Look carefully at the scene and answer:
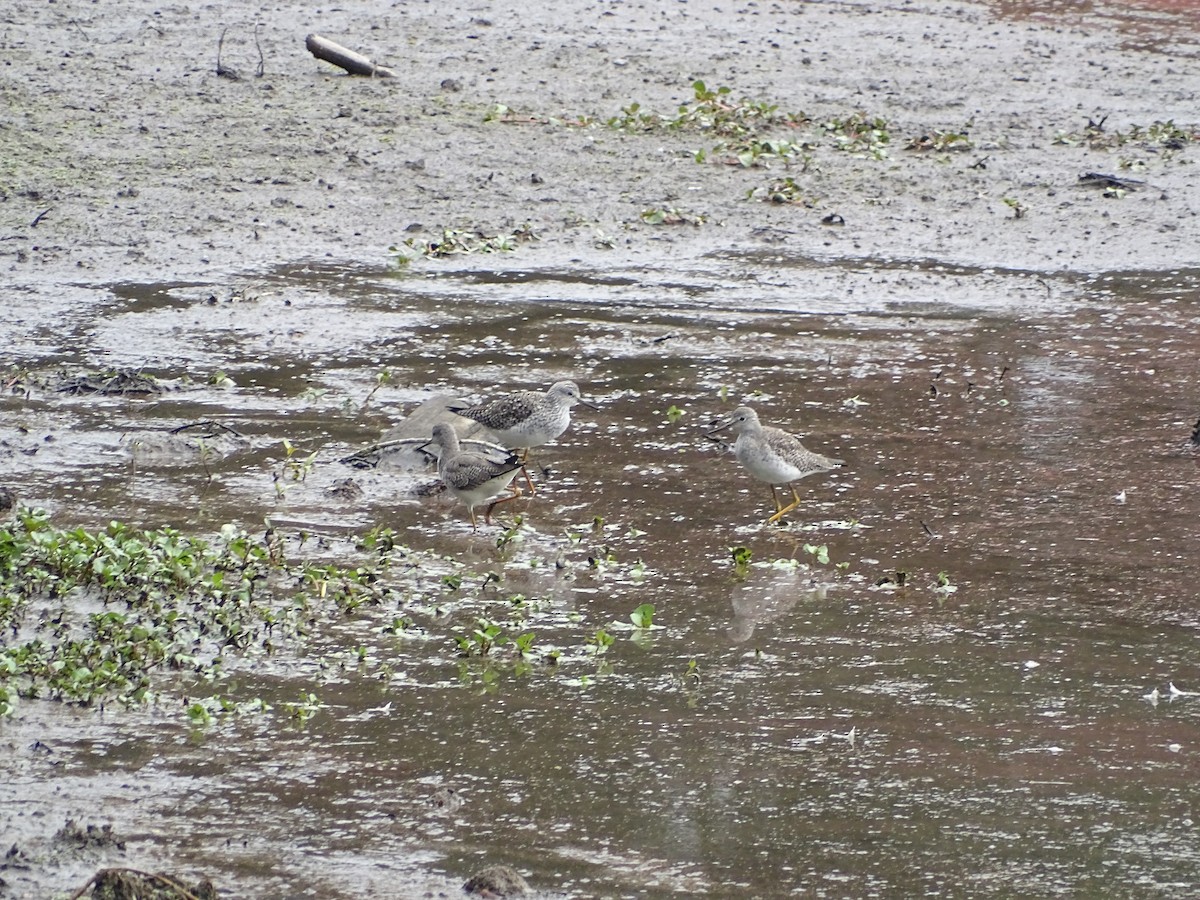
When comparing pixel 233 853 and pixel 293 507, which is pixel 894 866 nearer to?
pixel 233 853

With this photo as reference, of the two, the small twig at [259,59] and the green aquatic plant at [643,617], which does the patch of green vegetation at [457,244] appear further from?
the green aquatic plant at [643,617]

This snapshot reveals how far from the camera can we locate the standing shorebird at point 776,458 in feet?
25.8

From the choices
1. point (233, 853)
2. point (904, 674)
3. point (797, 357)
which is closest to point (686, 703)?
point (904, 674)

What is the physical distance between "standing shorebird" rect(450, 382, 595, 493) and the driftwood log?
27.4ft

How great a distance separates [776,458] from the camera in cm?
784

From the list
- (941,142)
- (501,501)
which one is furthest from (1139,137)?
(501,501)

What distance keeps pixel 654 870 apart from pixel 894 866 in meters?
0.69

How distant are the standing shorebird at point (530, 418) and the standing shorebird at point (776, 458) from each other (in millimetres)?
940

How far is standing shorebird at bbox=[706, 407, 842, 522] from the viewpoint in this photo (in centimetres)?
786

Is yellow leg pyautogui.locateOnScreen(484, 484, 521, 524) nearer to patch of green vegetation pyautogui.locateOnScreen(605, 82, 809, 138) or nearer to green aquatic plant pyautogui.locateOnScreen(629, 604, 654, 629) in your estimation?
green aquatic plant pyautogui.locateOnScreen(629, 604, 654, 629)

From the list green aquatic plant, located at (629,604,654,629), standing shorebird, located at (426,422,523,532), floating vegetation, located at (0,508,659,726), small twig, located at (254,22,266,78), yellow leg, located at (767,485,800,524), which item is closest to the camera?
floating vegetation, located at (0,508,659,726)

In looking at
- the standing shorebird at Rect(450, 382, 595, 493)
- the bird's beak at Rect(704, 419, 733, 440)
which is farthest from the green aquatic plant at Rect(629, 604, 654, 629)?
the bird's beak at Rect(704, 419, 733, 440)

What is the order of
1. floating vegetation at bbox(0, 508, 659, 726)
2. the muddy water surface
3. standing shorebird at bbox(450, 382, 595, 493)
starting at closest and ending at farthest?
the muddy water surface < floating vegetation at bbox(0, 508, 659, 726) < standing shorebird at bbox(450, 382, 595, 493)

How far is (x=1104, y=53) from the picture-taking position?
18.2 metres
